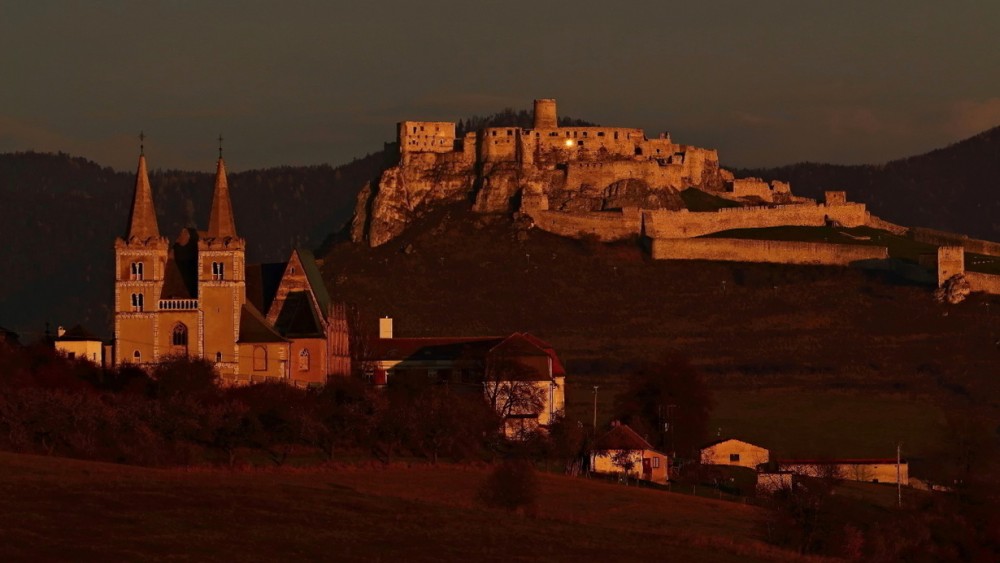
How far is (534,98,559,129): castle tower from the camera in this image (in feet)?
582

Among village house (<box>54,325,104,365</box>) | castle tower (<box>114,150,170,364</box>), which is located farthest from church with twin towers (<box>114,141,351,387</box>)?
village house (<box>54,325,104,365</box>)

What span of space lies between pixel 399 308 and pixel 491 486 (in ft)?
277

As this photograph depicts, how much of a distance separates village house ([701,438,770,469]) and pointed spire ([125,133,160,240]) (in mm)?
24926

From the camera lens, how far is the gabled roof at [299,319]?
9581cm

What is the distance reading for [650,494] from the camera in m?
74.1

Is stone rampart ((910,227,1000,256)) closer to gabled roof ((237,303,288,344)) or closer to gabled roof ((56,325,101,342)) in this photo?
gabled roof ((56,325,101,342))

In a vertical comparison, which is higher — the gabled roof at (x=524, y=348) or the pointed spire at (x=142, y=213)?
the pointed spire at (x=142, y=213)

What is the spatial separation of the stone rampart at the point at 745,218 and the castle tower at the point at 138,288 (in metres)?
73.4

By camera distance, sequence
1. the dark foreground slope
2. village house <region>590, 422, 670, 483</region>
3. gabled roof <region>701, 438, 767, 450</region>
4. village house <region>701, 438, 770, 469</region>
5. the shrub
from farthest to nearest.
Answer: the dark foreground slope, gabled roof <region>701, 438, 767, 450</region>, village house <region>701, 438, 770, 469</region>, village house <region>590, 422, 670, 483</region>, the shrub

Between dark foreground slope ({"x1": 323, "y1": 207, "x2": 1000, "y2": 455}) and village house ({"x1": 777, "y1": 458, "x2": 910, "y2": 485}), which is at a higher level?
dark foreground slope ({"x1": 323, "y1": 207, "x2": 1000, "y2": 455})

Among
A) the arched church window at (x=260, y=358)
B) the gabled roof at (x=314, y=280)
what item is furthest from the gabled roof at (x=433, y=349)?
the arched church window at (x=260, y=358)

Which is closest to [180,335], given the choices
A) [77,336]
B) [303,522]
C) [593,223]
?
[77,336]

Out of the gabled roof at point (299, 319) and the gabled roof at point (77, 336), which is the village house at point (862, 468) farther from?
the gabled roof at point (77, 336)

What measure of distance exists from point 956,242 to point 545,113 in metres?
35.5
